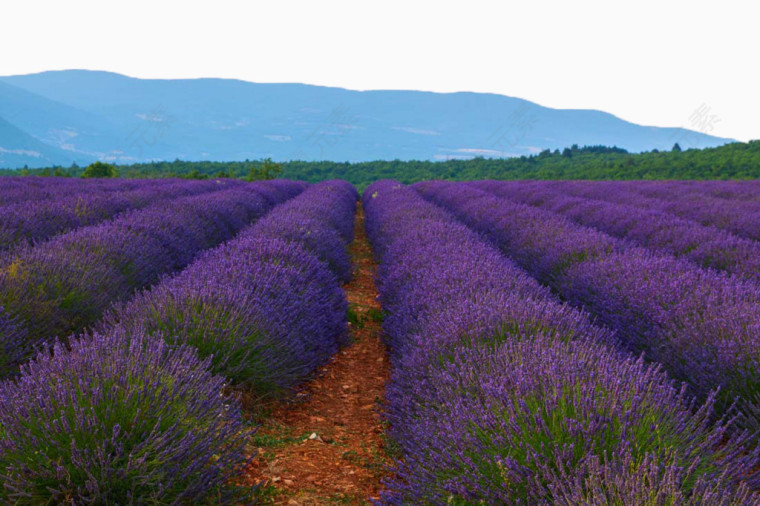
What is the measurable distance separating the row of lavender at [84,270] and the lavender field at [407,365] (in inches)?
0.8

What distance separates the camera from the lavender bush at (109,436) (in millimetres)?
1638

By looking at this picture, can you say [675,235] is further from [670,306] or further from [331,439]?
[331,439]

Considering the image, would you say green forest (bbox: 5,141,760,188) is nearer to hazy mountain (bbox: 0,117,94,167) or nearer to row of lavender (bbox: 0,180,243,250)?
row of lavender (bbox: 0,180,243,250)

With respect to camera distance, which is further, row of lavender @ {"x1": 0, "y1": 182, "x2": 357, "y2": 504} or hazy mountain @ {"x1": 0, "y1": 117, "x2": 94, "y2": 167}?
hazy mountain @ {"x1": 0, "y1": 117, "x2": 94, "y2": 167}

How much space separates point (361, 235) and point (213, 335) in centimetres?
916

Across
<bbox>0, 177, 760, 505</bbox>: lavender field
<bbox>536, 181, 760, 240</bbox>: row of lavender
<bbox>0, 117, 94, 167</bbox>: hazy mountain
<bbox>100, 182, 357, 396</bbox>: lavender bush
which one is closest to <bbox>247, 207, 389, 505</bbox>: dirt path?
<bbox>0, 177, 760, 505</bbox>: lavender field

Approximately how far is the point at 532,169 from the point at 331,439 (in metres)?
35.3

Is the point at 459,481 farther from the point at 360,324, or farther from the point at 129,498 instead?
the point at 360,324

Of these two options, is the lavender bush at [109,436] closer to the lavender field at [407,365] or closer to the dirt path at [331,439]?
the lavender field at [407,365]

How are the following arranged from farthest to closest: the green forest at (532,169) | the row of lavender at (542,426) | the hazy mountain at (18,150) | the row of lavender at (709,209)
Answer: the hazy mountain at (18,150) < the green forest at (532,169) < the row of lavender at (709,209) < the row of lavender at (542,426)

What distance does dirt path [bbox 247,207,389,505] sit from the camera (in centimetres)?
234

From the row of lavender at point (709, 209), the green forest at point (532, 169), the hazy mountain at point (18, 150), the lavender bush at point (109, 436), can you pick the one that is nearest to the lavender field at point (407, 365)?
the lavender bush at point (109, 436)

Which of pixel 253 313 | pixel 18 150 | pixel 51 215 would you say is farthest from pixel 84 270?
pixel 18 150

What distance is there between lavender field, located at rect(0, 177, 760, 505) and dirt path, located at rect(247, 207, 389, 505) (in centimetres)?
4
